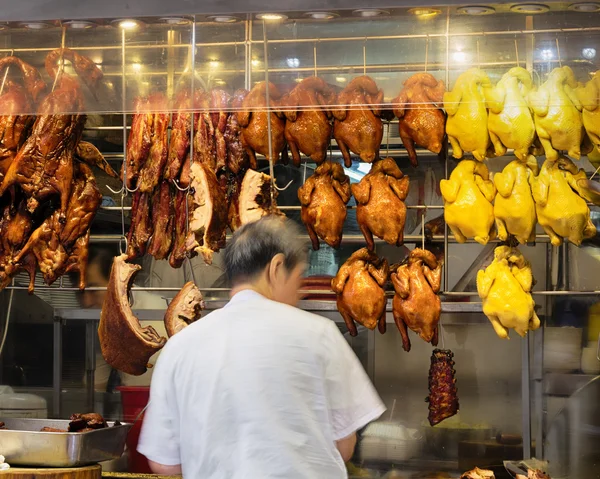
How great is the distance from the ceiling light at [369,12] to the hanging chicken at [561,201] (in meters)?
1.87

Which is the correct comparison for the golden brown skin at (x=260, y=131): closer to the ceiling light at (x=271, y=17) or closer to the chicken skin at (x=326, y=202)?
the chicken skin at (x=326, y=202)

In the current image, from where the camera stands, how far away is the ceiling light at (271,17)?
2.55 meters

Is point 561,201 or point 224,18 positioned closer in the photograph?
point 224,18

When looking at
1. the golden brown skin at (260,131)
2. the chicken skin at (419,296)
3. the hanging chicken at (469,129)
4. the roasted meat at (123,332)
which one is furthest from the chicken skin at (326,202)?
the roasted meat at (123,332)

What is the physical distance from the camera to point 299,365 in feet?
8.39

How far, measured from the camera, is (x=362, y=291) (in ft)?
14.4

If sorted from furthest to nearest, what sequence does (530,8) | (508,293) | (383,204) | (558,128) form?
(383,204) < (508,293) < (558,128) < (530,8)

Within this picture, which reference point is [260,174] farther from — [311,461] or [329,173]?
[311,461]

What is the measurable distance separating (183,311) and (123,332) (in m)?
0.40

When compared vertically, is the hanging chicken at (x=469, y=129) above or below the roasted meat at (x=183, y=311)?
above

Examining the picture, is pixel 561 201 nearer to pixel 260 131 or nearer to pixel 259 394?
pixel 260 131

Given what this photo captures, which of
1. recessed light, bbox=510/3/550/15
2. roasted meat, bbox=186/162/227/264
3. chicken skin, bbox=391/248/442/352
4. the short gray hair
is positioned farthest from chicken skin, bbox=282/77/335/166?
recessed light, bbox=510/3/550/15

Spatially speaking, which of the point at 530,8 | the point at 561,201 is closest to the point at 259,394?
the point at 530,8

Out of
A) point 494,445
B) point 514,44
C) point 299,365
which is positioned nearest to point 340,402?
point 299,365
